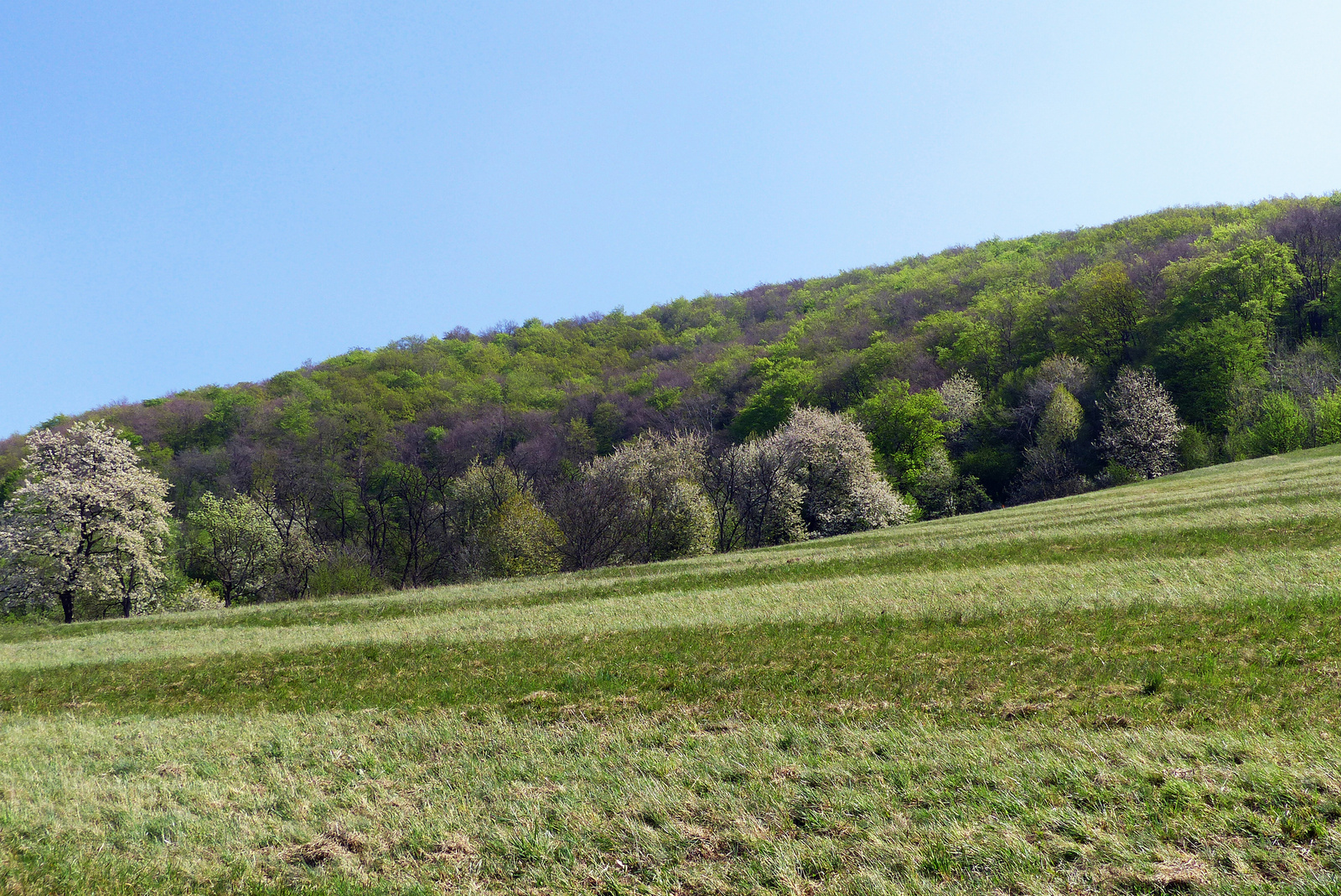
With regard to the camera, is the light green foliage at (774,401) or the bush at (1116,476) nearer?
the bush at (1116,476)

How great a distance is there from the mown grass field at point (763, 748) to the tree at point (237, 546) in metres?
51.7

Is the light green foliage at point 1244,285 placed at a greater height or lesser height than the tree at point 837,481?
greater

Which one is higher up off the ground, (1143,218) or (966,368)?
(1143,218)

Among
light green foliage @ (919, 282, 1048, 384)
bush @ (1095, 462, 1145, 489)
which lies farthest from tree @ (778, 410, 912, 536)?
light green foliage @ (919, 282, 1048, 384)

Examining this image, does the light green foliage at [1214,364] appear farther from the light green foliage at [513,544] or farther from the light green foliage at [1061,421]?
the light green foliage at [513,544]

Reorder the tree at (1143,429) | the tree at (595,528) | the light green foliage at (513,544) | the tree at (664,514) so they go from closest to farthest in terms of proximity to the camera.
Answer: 1. the tree at (664,514)
2. the tree at (595,528)
3. the light green foliage at (513,544)
4. the tree at (1143,429)

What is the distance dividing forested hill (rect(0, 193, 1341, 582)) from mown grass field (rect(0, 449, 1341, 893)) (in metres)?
58.5

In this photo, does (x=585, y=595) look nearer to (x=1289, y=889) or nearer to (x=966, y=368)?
(x=1289, y=889)

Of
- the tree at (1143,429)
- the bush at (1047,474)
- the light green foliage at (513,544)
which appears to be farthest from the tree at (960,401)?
the light green foliage at (513,544)

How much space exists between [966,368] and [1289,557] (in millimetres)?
87952

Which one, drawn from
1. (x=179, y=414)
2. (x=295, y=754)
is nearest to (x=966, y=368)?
(x=295, y=754)

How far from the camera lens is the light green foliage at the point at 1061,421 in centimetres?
7675

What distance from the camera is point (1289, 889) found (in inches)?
218

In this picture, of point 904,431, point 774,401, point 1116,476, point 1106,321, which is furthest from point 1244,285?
point 774,401
